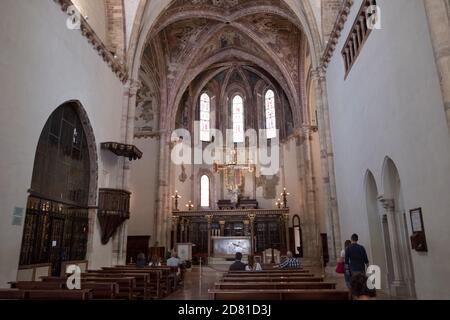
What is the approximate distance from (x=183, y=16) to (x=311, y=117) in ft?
36.1

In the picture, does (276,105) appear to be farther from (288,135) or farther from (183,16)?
(183,16)

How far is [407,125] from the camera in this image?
25.4ft

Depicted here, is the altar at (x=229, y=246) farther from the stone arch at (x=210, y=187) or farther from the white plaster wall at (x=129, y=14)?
the white plaster wall at (x=129, y=14)

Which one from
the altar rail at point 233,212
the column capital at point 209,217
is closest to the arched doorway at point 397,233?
the altar rail at point 233,212

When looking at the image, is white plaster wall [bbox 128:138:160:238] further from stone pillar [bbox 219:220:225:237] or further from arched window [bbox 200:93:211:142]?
arched window [bbox 200:93:211:142]

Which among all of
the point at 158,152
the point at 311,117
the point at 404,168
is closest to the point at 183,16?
the point at 158,152

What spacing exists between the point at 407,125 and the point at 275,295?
5194 millimetres

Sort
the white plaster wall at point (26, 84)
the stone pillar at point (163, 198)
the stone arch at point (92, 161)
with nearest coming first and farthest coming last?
the white plaster wall at point (26, 84)
the stone arch at point (92, 161)
the stone pillar at point (163, 198)

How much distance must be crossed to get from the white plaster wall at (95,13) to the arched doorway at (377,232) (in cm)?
1204

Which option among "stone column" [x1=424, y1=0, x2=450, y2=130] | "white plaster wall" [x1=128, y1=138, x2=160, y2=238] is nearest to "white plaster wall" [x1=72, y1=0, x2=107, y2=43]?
"white plaster wall" [x1=128, y1=138, x2=160, y2=238]

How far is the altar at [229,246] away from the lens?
2226 cm

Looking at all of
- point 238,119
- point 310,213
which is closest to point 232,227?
point 310,213

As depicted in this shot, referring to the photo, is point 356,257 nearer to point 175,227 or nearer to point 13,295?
point 13,295
